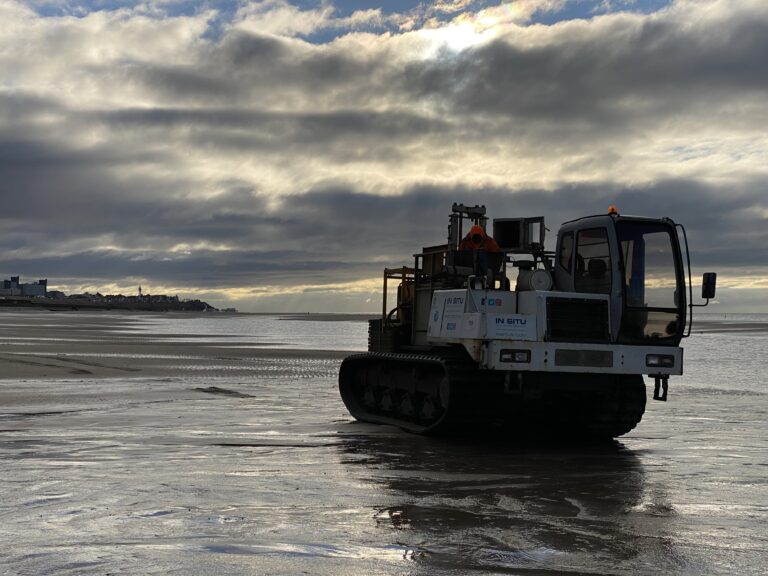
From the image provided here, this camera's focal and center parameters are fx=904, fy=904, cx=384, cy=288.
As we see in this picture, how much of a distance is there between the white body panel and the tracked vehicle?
0.01 m

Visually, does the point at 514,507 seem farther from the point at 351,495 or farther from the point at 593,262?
the point at 593,262

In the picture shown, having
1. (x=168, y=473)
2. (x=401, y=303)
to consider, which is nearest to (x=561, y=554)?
(x=168, y=473)

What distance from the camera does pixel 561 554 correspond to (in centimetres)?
666

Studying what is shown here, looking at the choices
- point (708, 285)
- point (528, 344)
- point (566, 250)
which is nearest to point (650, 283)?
point (708, 285)

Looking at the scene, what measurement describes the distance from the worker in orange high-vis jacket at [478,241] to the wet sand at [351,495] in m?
2.83

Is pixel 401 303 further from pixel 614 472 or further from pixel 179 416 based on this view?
pixel 614 472

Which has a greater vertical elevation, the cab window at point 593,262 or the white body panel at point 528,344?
the cab window at point 593,262

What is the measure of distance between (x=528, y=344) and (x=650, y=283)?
2176mm

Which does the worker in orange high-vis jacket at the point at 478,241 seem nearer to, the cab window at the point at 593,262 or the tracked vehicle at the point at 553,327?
the tracked vehicle at the point at 553,327

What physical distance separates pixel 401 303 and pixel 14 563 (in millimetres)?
9700

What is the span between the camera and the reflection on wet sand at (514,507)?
21.7 feet

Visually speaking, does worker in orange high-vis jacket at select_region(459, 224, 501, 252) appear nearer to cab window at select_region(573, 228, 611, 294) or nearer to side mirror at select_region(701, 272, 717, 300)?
cab window at select_region(573, 228, 611, 294)

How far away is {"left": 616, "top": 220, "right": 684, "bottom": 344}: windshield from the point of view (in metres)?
12.6

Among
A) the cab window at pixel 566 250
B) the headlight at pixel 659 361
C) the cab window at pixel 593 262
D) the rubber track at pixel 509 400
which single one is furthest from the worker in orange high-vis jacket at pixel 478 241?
the headlight at pixel 659 361
